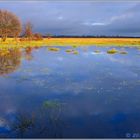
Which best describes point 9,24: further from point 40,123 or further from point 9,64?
point 40,123

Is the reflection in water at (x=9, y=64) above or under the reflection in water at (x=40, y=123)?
under

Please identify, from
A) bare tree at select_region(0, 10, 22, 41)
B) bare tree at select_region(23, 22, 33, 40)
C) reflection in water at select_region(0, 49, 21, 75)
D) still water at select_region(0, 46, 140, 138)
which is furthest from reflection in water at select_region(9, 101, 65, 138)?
bare tree at select_region(23, 22, 33, 40)

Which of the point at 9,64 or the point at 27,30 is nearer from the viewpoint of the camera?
the point at 9,64

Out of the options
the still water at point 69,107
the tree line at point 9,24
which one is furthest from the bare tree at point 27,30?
the still water at point 69,107

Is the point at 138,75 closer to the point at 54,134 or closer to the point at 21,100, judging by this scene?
the point at 21,100

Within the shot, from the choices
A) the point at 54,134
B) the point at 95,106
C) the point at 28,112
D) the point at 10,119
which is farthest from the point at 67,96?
the point at 54,134

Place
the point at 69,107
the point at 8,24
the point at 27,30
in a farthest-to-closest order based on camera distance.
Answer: the point at 27,30, the point at 8,24, the point at 69,107

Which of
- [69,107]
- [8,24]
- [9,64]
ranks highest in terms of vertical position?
[8,24]

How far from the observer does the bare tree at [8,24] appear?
71250 mm

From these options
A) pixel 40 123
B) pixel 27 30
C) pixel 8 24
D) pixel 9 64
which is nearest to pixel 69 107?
pixel 40 123

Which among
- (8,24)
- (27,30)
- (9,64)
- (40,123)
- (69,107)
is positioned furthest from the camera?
(27,30)

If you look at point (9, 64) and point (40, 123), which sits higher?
point (40, 123)

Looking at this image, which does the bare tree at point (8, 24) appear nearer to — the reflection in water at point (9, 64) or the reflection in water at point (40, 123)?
the reflection in water at point (9, 64)

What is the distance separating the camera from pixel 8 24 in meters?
71.7
